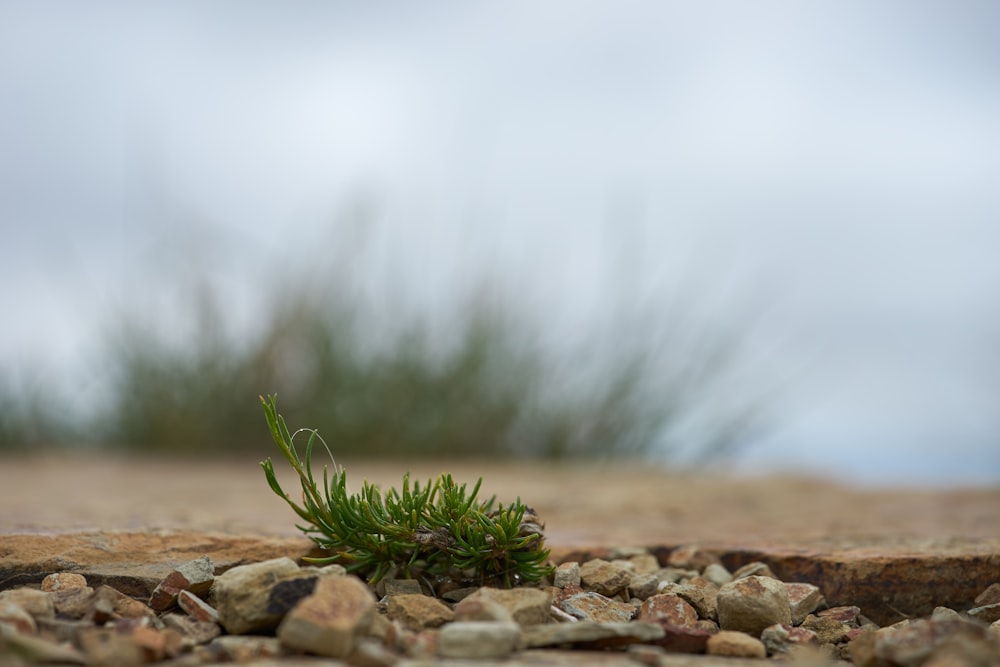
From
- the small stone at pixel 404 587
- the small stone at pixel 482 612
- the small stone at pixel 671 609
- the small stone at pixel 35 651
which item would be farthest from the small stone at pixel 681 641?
the small stone at pixel 35 651

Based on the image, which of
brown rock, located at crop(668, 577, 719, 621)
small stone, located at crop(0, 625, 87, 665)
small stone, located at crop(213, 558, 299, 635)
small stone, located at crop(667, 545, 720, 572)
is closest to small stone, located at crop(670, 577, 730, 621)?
brown rock, located at crop(668, 577, 719, 621)

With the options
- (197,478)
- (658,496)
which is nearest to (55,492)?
(197,478)

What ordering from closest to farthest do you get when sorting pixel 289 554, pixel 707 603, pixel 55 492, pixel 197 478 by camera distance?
pixel 707 603, pixel 289 554, pixel 55 492, pixel 197 478

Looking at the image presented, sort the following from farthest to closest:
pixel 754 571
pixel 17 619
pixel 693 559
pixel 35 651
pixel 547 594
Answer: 1. pixel 693 559
2. pixel 754 571
3. pixel 547 594
4. pixel 17 619
5. pixel 35 651

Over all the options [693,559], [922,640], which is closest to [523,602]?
[922,640]

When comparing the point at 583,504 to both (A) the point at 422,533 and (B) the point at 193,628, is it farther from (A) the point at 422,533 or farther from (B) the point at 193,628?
(B) the point at 193,628

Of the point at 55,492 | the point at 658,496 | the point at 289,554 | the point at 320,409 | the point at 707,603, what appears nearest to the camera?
the point at 707,603

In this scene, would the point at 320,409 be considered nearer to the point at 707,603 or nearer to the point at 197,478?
the point at 197,478
